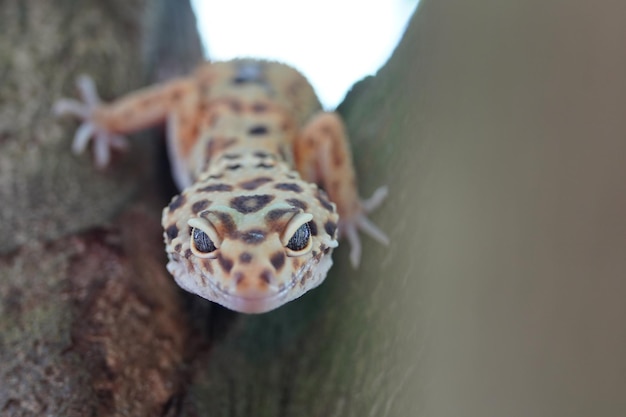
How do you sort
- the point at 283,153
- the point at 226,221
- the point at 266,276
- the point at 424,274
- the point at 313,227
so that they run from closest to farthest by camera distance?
the point at 266,276, the point at 226,221, the point at 424,274, the point at 313,227, the point at 283,153

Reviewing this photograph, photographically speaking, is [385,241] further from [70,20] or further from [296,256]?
[70,20]

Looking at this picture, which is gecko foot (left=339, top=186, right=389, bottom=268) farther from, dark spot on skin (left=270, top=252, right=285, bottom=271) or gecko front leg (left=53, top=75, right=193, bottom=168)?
gecko front leg (left=53, top=75, right=193, bottom=168)

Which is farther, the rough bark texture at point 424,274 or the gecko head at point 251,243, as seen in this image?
the gecko head at point 251,243

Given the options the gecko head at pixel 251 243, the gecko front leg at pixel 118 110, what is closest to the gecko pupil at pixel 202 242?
the gecko head at pixel 251 243

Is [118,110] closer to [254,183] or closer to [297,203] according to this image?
[254,183]

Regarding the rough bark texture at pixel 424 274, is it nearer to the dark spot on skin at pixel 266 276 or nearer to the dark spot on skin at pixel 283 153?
the dark spot on skin at pixel 283 153

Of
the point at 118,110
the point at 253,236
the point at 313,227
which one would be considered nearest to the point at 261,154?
the point at 313,227
